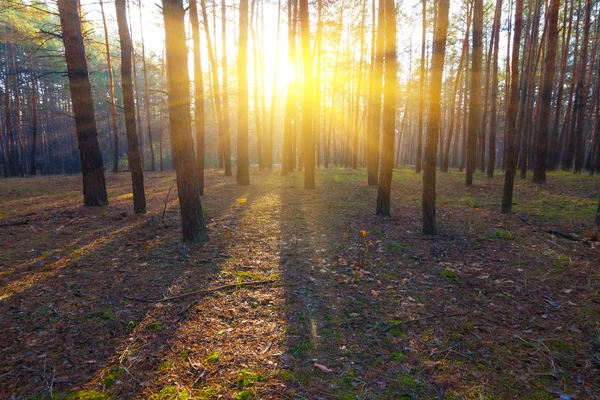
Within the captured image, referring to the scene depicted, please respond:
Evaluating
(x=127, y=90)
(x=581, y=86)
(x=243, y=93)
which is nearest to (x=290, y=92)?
(x=243, y=93)

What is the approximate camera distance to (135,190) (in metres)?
8.54

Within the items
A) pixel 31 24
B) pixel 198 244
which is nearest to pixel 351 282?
pixel 198 244

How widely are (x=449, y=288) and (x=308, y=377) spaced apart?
2.68 meters

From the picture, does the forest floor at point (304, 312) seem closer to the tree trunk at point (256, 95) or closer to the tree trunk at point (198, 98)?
the tree trunk at point (198, 98)

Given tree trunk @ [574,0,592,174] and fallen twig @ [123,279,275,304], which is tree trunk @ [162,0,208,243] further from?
tree trunk @ [574,0,592,174]

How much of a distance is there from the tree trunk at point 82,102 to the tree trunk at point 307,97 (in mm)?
7008

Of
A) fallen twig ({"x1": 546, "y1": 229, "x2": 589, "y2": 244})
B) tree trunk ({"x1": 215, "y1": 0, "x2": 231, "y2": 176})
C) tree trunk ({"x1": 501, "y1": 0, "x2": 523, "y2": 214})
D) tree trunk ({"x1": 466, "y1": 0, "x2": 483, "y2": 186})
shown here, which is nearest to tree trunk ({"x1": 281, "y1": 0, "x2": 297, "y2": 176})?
tree trunk ({"x1": 215, "y1": 0, "x2": 231, "y2": 176})

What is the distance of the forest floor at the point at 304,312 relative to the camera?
8.66 ft

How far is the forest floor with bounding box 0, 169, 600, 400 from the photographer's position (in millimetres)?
2639

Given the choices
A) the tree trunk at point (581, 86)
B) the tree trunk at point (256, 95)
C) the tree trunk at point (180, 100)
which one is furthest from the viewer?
the tree trunk at point (256, 95)

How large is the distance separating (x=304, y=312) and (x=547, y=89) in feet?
44.5

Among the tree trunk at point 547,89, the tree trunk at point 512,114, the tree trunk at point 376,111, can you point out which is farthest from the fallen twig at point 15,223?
the tree trunk at point 547,89

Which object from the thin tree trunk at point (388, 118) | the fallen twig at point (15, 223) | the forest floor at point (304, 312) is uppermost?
the thin tree trunk at point (388, 118)

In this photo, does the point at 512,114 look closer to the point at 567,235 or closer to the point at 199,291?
the point at 567,235
